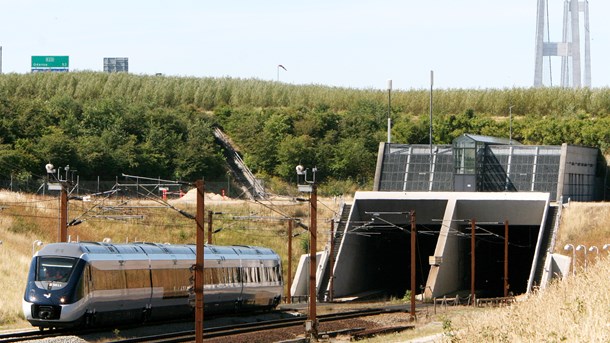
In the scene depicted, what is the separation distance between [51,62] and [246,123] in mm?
50300

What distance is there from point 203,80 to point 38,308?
283ft

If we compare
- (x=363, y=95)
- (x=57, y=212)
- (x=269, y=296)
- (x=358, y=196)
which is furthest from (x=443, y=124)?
(x=269, y=296)

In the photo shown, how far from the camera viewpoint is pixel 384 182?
7844 cm

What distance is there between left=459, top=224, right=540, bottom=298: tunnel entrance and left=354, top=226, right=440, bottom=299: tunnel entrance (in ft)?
9.98

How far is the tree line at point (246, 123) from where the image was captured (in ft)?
300

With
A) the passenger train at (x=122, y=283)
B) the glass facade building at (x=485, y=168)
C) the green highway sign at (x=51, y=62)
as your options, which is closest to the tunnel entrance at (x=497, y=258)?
the glass facade building at (x=485, y=168)

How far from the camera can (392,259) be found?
77.8 meters

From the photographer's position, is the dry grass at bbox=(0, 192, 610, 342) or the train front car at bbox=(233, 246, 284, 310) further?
the train front car at bbox=(233, 246, 284, 310)

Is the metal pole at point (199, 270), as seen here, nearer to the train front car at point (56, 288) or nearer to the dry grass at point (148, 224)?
the train front car at point (56, 288)

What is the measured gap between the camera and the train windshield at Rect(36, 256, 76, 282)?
3844 cm

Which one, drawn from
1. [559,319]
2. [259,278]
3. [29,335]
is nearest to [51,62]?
[259,278]

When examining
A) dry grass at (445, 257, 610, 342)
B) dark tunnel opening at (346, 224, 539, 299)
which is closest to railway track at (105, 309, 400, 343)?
dry grass at (445, 257, 610, 342)

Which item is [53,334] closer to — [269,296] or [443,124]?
[269,296]

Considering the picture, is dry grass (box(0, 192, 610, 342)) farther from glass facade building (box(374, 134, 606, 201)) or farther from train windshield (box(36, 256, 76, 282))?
glass facade building (box(374, 134, 606, 201))
